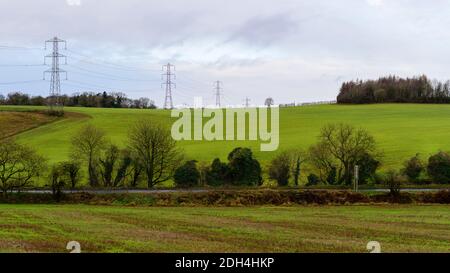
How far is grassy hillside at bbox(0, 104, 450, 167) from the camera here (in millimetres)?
72562

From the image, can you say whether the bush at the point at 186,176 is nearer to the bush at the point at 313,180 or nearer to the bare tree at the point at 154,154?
the bare tree at the point at 154,154

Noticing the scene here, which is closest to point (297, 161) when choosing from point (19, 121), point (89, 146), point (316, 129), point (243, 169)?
point (243, 169)

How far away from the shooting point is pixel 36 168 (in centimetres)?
5028

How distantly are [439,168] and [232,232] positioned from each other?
117 ft

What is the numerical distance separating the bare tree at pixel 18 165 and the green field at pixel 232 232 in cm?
Answer: 1768

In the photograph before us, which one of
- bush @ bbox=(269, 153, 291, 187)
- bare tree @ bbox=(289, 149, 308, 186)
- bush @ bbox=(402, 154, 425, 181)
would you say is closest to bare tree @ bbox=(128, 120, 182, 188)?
bush @ bbox=(269, 153, 291, 187)

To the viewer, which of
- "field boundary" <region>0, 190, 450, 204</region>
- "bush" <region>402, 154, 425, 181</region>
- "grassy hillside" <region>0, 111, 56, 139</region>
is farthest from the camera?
"grassy hillside" <region>0, 111, 56, 139</region>

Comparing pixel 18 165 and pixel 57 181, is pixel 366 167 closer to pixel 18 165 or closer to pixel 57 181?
pixel 57 181

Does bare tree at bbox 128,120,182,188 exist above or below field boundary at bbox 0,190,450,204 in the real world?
above

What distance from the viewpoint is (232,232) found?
23594 millimetres

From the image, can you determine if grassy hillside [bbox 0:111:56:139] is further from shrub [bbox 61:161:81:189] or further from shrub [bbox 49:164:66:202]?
shrub [bbox 49:164:66:202]

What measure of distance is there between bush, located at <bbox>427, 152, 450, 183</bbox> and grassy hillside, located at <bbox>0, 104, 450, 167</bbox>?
10.2 m

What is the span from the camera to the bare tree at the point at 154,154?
55.8 m
